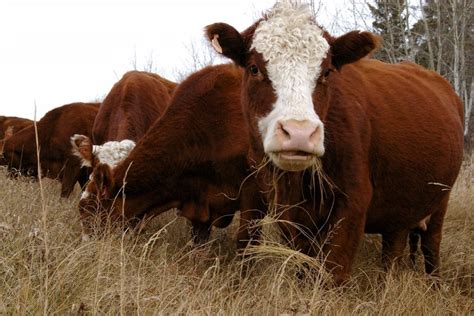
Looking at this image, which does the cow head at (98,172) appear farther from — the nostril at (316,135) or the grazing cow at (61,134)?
the grazing cow at (61,134)

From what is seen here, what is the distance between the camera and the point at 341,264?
158 inches

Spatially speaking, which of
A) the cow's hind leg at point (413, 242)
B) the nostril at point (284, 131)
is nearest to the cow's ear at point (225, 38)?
the nostril at point (284, 131)

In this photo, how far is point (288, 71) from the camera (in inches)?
138

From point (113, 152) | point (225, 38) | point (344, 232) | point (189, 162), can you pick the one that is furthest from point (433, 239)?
point (113, 152)

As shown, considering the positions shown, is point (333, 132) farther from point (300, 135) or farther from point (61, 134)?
point (61, 134)

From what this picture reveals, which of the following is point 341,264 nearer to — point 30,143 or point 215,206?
point 215,206

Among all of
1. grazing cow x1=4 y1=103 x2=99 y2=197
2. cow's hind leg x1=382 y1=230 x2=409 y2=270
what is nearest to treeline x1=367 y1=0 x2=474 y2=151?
grazing cow x1=4 y1=103 x2=99 y2=197

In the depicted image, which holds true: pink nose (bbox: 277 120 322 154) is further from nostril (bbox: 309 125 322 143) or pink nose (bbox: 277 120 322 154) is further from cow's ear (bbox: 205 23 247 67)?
cow's ear (bbox: 205 23 247 67)

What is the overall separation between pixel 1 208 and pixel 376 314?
327cm

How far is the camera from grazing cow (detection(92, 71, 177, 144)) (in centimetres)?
735

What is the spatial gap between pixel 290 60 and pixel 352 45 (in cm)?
59

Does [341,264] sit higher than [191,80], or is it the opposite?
[191,80]

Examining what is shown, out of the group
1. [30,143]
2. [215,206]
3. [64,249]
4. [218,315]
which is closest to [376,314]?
[218,315]

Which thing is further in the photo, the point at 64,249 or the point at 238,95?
the point at 238,95
